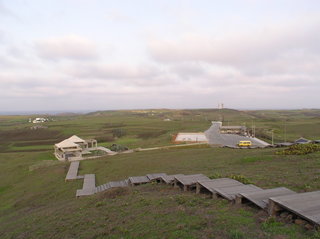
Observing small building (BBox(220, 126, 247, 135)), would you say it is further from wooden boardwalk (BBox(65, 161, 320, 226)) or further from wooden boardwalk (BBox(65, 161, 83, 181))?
wooden boardwalk (BBox(65, 161, 320, 226))

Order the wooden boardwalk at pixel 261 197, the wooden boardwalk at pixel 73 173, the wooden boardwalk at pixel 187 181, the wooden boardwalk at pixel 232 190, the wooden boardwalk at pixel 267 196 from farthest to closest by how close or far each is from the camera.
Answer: the wooden boardwalk at pixel 73 173, the wooden boardwalk at pixel 187 181, the wooden boardwalk at pixel 232 190, the wooden boardwalk at pixel 261 197, the wooden boardwalk at pixel 267 196

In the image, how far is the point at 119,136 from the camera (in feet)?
236

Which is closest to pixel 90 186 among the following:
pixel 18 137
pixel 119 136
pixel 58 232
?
pixel 58 232

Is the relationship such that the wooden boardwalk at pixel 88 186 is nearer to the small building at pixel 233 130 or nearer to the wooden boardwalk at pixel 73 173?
the wooden boardwalk at pixel 73 173

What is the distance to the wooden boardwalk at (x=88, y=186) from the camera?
16038mm

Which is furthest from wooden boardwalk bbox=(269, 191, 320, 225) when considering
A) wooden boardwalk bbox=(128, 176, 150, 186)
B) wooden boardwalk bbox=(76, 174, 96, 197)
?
wooden boardwalk bbox=(76, 174, 96, 197)

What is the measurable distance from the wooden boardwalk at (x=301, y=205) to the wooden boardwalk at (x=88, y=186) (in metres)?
12.2

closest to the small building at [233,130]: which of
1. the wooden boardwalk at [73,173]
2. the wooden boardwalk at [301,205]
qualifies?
the wooden boardwalk at [73,173]

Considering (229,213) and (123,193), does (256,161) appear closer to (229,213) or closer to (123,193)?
(123,193)

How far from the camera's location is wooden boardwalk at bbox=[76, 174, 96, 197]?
631 inches

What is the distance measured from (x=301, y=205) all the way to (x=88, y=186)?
49.3 ft

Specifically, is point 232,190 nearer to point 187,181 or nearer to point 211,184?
point 211,184

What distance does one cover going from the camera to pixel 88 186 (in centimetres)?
1800

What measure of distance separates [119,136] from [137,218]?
64.5 metres
